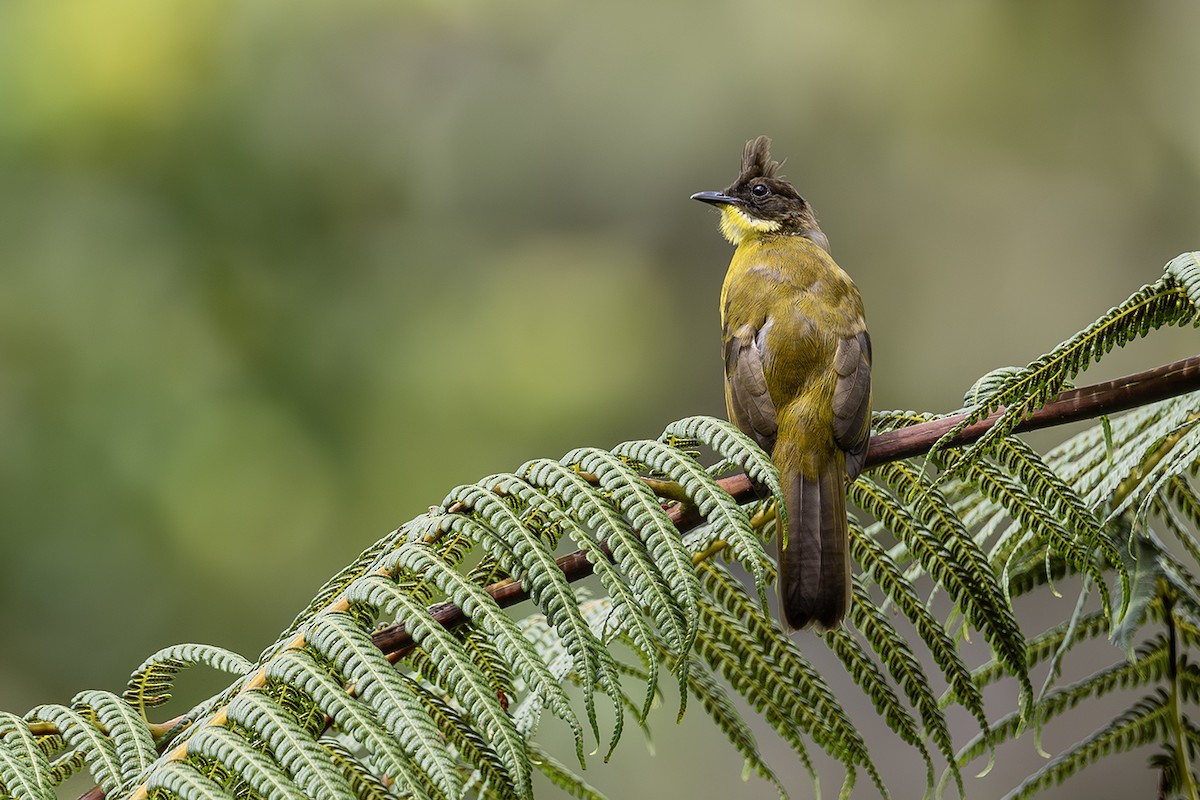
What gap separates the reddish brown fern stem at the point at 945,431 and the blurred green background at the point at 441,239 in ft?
12.4

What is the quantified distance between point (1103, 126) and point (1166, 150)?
1.48 ft

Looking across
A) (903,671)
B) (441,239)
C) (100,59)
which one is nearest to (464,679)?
(903,671)

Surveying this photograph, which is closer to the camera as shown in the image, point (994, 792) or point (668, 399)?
point (994, 792)

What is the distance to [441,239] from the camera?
682 centimetres

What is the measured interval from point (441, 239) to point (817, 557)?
535cm

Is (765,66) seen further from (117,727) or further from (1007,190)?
(117,727)

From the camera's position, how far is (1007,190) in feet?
23.1

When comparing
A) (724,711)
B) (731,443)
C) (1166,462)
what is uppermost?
(731,443)

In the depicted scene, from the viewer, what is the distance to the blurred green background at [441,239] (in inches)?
212

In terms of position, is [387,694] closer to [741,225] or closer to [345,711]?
[345,711]

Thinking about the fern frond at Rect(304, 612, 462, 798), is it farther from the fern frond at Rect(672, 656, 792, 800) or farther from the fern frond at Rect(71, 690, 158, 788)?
the fern frond at Rect(672, 656, 792, 800)

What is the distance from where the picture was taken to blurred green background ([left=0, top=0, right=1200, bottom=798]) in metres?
5.39

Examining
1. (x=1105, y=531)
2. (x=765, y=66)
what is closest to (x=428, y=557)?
(x=1105, y=531)

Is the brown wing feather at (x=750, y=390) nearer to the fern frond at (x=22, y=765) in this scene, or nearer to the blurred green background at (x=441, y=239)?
the fern frond at (x=22, y=765)
